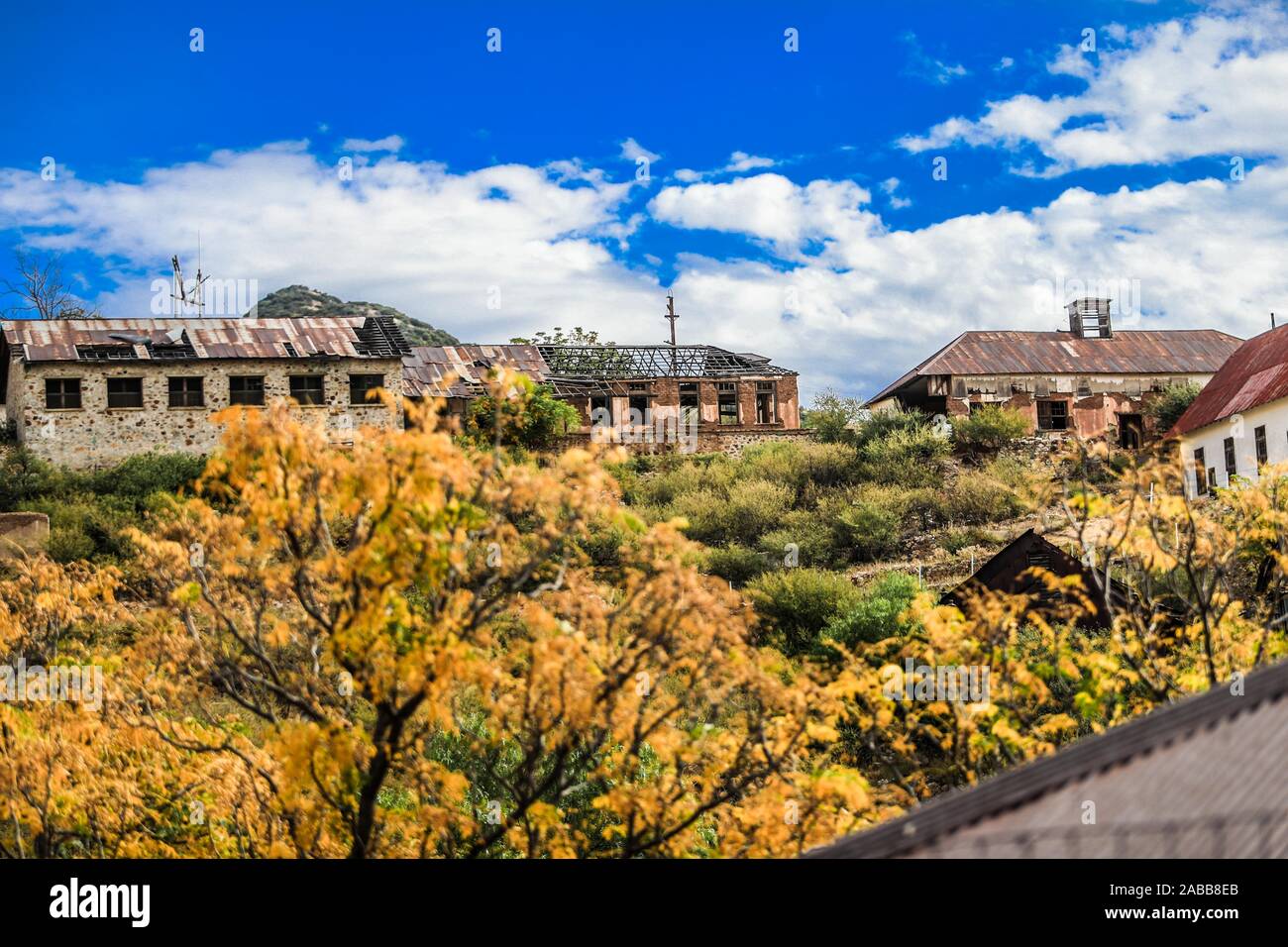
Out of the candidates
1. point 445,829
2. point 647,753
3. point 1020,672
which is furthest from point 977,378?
point 445,829

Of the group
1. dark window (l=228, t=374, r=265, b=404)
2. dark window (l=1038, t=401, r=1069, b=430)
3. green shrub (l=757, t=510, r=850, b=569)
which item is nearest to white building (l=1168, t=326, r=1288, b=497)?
dark window (l=1038, t=401, r=1069, b=430)

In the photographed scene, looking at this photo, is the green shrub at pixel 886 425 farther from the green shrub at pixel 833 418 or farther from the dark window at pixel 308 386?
the dark window at pixel 308 386

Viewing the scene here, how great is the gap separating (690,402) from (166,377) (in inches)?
707

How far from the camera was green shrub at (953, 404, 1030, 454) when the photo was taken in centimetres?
4262

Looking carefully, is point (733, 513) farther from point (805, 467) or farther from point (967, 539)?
point (967, 539)

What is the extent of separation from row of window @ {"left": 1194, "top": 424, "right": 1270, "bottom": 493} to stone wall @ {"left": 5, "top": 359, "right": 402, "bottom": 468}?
78.1ft

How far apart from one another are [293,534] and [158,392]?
32519 mm

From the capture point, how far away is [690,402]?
47.8 m

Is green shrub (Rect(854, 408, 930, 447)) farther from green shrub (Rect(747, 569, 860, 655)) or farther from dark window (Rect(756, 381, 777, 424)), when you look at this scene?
green shrub (Rect(747, 569, 860, 655))

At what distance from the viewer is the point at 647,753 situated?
56.7 feet

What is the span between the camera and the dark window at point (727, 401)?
48.1 metres

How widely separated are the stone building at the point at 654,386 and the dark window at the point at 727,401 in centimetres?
4
